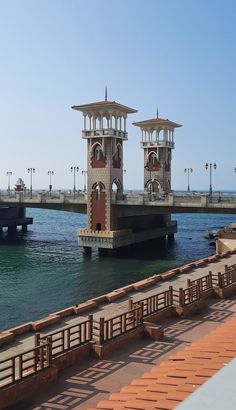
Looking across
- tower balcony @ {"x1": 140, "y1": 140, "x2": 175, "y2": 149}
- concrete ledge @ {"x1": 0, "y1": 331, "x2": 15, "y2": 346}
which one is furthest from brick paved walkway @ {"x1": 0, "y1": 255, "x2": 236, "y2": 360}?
tower balcony @ {"x1": 140, "y1": 140, "x2": 175, "y2": 149}

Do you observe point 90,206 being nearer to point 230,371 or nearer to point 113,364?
point 113,364

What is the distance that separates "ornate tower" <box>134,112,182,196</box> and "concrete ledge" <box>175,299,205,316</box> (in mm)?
51257

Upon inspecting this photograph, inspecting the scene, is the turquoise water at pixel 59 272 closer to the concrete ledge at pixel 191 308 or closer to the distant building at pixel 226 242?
→ the distant building at pixel 226 242

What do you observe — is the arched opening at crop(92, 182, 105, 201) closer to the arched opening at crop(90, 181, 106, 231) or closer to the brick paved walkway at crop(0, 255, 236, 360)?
the arched opening at crop(90, 181, 106, 231)

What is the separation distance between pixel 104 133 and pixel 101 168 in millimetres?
4837

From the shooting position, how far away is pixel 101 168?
60.0m

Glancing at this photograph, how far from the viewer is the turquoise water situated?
3520 cm

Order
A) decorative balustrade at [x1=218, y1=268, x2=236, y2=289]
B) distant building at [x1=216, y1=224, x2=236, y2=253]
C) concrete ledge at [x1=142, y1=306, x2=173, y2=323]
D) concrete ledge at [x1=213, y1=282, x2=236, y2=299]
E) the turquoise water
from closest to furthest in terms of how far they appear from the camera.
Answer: concrete ledge at [x1=142, y1=306, x2=173, y2=323]
concrete ledge at [x1=213, y1=282, x2=236, y2=299]
decorative balustrade at [x1=218, y1=268, x2=236, y2=289]
the turquoise water
distant building at [x1=216, y1=224, x2=236, y2=253]

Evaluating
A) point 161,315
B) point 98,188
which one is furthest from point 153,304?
point 98,188

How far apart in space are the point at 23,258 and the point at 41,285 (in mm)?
17348

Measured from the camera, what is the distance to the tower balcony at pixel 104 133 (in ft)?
196

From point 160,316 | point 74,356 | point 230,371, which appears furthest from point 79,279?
point 230,371

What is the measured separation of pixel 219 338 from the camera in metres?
14.7

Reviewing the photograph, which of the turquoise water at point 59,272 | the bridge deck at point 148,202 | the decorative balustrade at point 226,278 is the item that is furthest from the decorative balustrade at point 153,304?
the bridge deck at point 148,202
